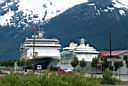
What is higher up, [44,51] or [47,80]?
[44,51]

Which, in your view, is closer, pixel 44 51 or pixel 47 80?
pixel 47 80

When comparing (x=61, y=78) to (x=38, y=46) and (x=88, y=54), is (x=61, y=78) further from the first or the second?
(x=88, y=54)

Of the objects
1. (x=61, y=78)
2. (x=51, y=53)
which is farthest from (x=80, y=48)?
(x=61, y=78)

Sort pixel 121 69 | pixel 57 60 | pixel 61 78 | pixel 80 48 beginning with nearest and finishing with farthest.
Answer: 1. pixel 61 78
2. pixel 121 69
3. pixel 57 60
4. pixel 80 48

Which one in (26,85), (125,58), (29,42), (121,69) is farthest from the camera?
(29,42)

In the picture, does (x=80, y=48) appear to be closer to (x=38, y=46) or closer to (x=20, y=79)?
(x=38, y=46)

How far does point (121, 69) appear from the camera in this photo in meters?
112

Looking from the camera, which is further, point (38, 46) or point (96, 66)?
point (38, 46)

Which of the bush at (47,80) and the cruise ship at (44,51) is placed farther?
the cruise ship at (44,51)

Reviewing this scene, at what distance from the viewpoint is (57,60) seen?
560 ft

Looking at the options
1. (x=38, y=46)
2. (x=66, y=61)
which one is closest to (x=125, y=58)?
(x=66, y=61)

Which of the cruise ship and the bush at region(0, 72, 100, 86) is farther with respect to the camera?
the cruise ship

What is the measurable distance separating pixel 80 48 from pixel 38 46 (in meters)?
24.0

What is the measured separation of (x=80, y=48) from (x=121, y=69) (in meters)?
86.7
